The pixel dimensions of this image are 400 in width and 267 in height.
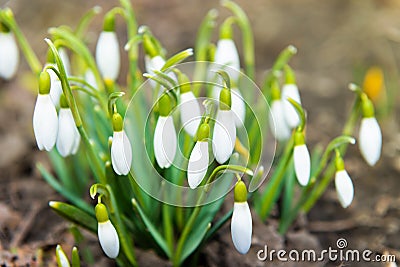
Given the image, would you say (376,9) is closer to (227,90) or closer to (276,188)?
(276,188)

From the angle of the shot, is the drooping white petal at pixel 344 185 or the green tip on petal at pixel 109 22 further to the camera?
the green tip on petal at pixel 109 22

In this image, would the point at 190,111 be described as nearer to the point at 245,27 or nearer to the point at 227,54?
the point at 227,54

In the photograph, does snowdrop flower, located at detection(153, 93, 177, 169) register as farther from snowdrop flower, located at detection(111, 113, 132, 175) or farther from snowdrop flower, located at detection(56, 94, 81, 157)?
snowdrop flower, located at detection(56, 94, 81, 157)

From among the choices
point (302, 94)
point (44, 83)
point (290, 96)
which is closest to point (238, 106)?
point (290, 96)

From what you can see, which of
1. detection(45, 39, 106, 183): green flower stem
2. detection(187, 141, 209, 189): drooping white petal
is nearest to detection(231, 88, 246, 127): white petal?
detection(187, 141, 209, 189): drooping white petal

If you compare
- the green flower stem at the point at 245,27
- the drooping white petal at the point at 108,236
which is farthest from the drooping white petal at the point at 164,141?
the green flower stem at the point at 245,27

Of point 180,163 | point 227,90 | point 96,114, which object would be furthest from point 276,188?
point 96,114

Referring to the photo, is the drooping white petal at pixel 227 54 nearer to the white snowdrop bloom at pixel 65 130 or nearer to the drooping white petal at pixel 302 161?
the drooping white petal at pixel 302 161

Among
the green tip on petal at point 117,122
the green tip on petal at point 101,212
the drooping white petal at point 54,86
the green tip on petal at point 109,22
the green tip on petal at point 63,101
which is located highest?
the green tip on petal at point 109,22
